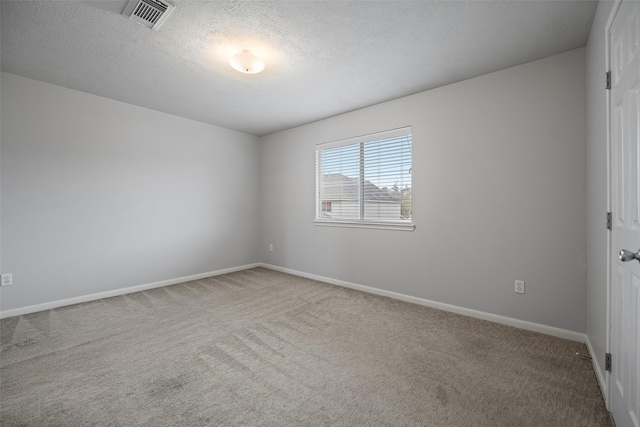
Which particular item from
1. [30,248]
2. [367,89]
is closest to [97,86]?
[30,248]

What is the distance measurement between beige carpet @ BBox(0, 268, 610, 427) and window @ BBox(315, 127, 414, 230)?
4.11 ft

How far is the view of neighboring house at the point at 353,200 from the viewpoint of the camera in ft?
11.9

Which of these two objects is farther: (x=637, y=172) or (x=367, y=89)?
(x=367, y=89)

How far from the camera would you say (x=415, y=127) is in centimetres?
330

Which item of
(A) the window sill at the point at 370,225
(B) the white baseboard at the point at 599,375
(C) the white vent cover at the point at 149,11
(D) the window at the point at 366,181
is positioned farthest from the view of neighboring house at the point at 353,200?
(C) the white vent cover at the point at 149,11

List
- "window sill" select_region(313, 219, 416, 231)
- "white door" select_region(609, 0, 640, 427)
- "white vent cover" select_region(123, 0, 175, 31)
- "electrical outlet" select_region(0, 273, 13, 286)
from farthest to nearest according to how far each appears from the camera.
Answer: "window sill" select_region(313, 219, 416, 231)
"electrical outlet" select_region(0, 273, 13, 286)
"white vent cover" select_region(123, 0, 175, 31)
"white door" select_region(609, 0, 640, 427)

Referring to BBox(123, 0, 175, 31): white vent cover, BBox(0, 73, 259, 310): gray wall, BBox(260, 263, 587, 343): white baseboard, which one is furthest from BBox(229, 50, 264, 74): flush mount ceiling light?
BBox(260, 263, 587, 343): white baseboard

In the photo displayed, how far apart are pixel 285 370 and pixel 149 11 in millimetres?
2754

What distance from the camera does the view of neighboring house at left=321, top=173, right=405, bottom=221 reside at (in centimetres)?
363

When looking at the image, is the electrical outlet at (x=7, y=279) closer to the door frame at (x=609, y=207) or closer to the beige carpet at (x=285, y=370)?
the beige carpet at (x=285, y=370)

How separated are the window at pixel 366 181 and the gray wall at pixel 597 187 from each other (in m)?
1.60

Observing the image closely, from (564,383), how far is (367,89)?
3111 millimetres

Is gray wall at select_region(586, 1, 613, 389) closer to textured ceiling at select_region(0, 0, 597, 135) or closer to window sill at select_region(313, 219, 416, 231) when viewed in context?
textured ceiling at select_region(0, 0, 597, 135)

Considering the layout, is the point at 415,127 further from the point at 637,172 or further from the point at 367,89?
the point at 637,172
